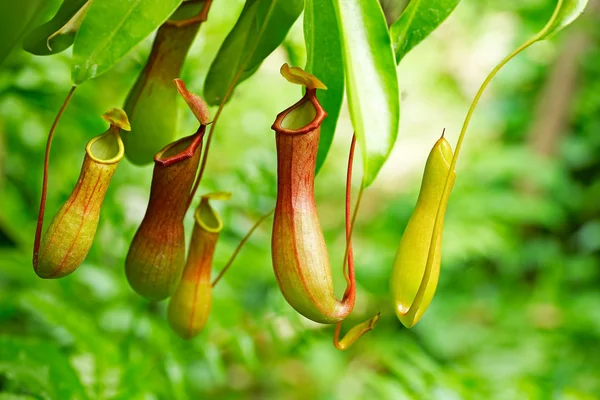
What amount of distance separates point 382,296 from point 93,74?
2.04 m

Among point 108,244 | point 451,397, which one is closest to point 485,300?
point 451,397

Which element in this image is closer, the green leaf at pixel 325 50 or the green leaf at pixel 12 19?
the green leaf at pixel 12 19

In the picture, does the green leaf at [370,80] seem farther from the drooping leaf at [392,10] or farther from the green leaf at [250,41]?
the drooping leaf at [392,10]

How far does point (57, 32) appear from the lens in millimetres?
507

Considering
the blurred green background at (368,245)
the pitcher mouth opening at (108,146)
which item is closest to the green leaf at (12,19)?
the pitcher mouth opening at (108,146)

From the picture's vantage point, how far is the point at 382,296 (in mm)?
2357

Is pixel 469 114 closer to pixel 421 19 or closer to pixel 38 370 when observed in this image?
pixel 421 19

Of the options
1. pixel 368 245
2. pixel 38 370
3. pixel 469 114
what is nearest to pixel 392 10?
pixel 469 114

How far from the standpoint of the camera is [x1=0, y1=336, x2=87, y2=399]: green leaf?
80 centimetres

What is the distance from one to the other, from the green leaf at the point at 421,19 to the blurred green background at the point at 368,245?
190 millimetres

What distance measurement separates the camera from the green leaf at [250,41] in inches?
22.2

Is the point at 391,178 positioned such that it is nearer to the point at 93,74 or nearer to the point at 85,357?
the point at 85,357

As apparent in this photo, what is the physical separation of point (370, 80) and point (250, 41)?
20 centimetres

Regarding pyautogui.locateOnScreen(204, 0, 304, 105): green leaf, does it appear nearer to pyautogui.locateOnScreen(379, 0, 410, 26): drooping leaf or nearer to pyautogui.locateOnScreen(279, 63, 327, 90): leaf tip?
pyautogui.locateOnScreen(279, 63, 327, 90): leaf tip
